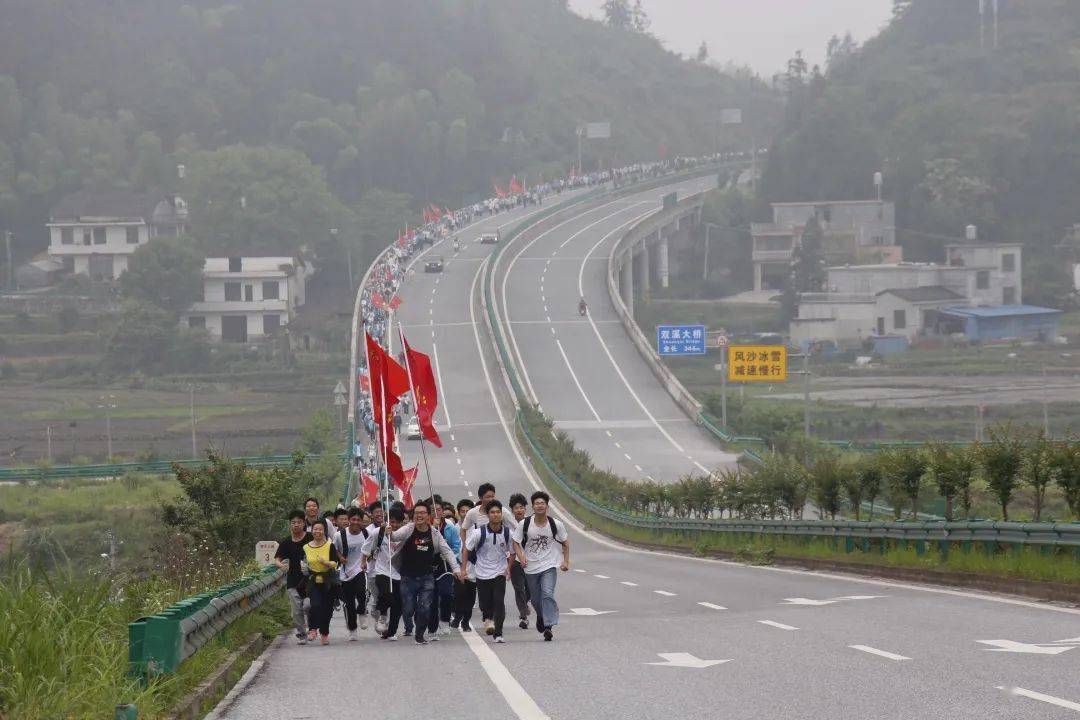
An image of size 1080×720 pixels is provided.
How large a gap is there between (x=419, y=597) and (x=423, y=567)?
321mm

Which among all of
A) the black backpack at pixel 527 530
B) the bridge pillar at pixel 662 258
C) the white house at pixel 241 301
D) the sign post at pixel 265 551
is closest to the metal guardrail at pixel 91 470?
the sign post at pixel 265 551

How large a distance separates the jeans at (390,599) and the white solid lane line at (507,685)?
1.62 metres

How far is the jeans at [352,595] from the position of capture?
70.0 feet

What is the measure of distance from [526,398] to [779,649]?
72.4m

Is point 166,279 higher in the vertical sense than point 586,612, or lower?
higher

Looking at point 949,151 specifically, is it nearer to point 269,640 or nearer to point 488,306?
point 488,306

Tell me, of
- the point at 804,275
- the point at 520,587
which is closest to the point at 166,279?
the point at 804,275

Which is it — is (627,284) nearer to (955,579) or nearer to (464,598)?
(955,579)

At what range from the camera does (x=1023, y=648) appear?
1573 centimetres

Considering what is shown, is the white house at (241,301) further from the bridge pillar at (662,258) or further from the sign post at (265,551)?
the sign post at (265,551)

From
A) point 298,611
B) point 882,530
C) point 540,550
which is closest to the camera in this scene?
point 540,550

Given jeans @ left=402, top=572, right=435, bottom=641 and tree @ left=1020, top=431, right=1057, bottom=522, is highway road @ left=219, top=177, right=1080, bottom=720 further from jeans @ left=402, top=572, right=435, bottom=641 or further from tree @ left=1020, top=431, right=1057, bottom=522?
tree @ left=1020, top=431, right=1057, bottom=522

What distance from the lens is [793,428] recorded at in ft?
284

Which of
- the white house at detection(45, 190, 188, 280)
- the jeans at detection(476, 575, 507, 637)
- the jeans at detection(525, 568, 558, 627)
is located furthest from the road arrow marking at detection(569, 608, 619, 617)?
the white house at detection(45, 190, 188, 280)
